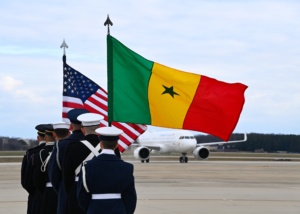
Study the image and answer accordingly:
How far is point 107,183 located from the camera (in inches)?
277

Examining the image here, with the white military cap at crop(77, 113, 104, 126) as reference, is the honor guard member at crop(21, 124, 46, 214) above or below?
below

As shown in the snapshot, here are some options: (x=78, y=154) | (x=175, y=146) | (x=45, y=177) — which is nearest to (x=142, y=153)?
(x=175, y=146)

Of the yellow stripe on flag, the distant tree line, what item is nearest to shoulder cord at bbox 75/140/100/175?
the yellow stripe on flag

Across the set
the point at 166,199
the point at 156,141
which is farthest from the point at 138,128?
the point at 156,141

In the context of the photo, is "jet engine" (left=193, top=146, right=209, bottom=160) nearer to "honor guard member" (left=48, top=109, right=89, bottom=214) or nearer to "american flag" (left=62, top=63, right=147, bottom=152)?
"american flag" (left=62, top=63, right=147, bottom=152)

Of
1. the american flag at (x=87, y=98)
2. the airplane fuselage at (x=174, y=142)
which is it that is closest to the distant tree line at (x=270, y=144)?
the airplane fuselage at (x=174, y=142)

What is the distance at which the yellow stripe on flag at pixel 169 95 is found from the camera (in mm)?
10305

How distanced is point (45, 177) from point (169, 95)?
2196 millimetres

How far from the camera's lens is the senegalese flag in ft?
33.2

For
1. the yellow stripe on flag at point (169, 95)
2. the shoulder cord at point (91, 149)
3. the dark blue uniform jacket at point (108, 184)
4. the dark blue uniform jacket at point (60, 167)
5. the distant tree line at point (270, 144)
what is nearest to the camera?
the dark blue uniform jacket at point (108, 184)

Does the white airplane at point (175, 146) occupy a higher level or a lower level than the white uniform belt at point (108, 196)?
lower

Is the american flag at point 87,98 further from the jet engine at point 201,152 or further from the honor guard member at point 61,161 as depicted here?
the jet engine at point 201,152

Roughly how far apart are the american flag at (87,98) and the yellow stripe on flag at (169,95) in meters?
0.74

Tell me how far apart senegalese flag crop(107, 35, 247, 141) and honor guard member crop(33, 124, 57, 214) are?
1.06m
